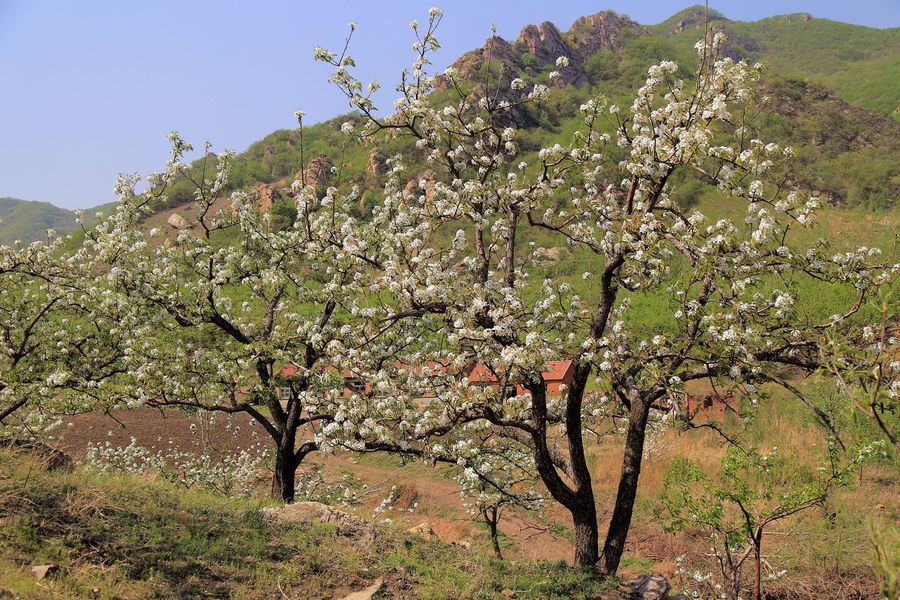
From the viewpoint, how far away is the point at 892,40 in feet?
422

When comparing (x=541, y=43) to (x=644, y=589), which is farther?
(x=541, y=43)

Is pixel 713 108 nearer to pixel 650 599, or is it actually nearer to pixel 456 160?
pixel 456 160

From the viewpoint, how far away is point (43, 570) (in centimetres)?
542

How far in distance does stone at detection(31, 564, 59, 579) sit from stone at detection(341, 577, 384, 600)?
261 centimetres

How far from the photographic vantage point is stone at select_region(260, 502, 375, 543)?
8125mm

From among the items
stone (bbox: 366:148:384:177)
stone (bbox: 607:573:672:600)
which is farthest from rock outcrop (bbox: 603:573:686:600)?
stone (bbox: 366:148:384:177)

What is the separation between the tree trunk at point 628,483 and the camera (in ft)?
24.6

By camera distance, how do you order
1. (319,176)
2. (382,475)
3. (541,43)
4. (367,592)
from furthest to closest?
(541,43) → (382,475) → (319,176) → (367,592)

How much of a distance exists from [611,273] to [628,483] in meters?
2.53

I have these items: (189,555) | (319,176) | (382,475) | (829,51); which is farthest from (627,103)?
(829,51)

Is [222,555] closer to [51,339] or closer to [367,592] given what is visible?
[367,592]

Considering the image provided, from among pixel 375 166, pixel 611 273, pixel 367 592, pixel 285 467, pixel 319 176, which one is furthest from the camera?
pixel 375 166

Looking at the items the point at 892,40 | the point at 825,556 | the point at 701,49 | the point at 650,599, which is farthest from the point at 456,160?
the point at 892,40

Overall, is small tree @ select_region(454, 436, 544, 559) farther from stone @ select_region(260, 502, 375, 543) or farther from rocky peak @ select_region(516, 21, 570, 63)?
rocky peak @ select_region(516, 21, 570, 63)
